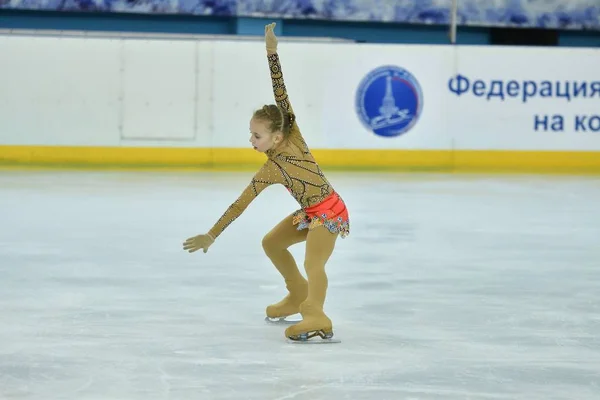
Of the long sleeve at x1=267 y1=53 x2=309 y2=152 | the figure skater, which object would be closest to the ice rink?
the figure skater

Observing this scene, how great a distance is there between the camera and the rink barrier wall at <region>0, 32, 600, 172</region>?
12664 millimetres

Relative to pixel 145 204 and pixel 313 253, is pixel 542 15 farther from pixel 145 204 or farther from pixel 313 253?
pixel 313 253

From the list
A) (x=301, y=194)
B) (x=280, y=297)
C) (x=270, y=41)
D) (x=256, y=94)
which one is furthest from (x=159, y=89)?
(x=301, y=194)

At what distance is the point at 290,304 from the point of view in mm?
4613

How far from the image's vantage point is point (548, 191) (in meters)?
10.7

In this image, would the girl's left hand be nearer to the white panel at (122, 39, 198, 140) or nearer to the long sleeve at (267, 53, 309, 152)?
the long sleeve at (267, 53, 309, 152)

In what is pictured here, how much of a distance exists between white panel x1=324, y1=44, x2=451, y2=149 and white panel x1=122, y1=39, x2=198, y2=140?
1.44 m

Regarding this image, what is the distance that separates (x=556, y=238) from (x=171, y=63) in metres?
6.36

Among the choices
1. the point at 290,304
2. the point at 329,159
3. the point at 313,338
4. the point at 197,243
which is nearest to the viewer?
the point at 197,243

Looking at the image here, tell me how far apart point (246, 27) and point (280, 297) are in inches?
506

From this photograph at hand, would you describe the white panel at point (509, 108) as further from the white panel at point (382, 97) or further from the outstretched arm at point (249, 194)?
the outstretched arm at point (249, 194)

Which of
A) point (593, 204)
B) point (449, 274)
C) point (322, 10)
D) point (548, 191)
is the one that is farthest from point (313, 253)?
point (322, 10)

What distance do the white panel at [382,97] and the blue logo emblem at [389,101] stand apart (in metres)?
0.01

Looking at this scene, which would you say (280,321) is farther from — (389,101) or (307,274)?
(389,101)
